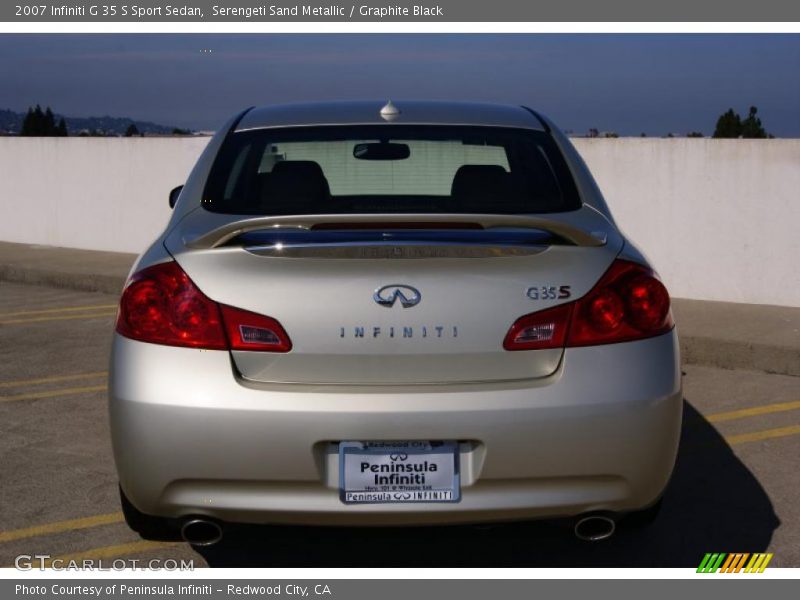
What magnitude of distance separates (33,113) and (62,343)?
2616 inches

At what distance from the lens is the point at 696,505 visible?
488 centimetres

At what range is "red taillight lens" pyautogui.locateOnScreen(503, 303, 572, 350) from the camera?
11.5 ft

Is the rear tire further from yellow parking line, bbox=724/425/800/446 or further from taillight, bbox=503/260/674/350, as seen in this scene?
yellow parking line, bbox=724/425/800/446

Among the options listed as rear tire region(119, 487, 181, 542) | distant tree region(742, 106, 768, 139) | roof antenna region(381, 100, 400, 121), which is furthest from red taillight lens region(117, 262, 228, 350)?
distant tree region(742, 106, 768, 139)

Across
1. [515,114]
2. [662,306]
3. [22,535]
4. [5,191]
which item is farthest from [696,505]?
[5,191]

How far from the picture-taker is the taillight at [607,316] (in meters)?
3.51

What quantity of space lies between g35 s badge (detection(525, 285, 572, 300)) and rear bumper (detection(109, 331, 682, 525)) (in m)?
0.17

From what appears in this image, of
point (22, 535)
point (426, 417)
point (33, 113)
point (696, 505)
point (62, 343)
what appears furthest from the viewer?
point (33, 113)

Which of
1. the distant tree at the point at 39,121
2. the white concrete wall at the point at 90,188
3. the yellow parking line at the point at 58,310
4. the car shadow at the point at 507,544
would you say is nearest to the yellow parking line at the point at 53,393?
the car shadow at the point at 507,544

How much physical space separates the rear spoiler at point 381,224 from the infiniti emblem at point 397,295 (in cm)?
25

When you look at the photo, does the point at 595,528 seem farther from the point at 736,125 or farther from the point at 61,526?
the point at 736,125
